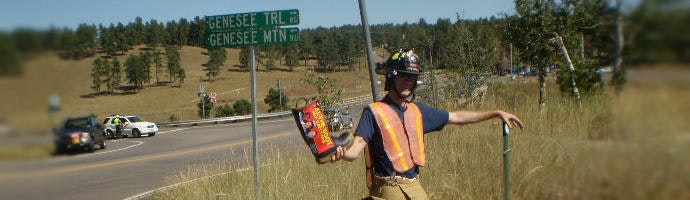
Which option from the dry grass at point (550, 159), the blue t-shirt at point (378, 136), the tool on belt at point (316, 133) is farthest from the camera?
the blue t-shirt at point (378, 136)

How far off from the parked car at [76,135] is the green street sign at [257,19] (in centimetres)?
526

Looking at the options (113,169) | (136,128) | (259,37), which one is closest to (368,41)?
(259,37)

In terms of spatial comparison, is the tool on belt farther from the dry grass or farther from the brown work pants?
the dry grass

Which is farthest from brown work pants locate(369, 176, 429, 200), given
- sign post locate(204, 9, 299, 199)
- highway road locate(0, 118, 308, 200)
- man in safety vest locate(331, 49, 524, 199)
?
sign post locate(204, 9, 299, 199)

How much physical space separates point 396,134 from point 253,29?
147 inches

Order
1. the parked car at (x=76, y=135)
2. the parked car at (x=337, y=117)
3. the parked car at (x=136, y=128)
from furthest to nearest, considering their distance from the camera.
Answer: the parked car at (x=136, y=128) → the parked car at (x=337, y=117) → the parked car at (x=76, y=135)

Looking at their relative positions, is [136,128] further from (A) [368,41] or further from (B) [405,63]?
(B) [405,63]

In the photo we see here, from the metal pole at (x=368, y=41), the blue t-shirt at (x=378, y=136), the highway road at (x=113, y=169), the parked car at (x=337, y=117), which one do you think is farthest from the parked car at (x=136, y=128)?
the blue t-shirt at (x=378, y=136)

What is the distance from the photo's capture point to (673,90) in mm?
1231

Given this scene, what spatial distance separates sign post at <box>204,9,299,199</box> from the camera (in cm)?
711

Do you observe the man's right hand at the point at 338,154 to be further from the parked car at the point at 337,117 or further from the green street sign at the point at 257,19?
the parked car at the point at 337,117

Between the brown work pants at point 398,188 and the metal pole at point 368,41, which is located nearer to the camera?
the brown work pants at point 398,188

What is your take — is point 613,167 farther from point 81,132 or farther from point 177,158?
point 177,158

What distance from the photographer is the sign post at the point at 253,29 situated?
711 cm
